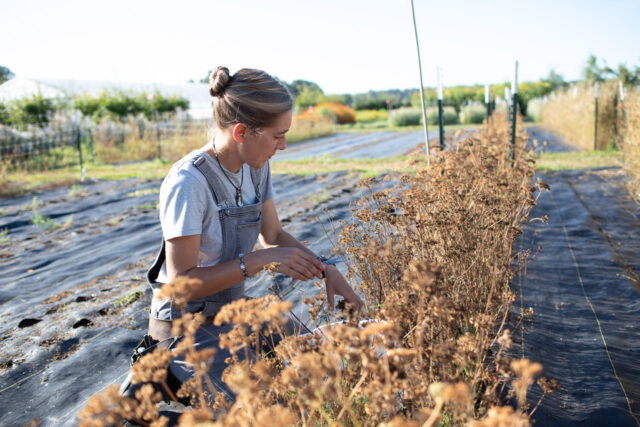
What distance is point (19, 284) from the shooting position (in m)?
4.38

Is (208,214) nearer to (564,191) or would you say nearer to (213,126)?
(213,126)

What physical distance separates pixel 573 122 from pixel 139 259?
613 inches

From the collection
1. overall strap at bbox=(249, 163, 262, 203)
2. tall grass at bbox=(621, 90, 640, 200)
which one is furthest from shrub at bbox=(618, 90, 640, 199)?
overall strap at bbox=(249, 163, 262, 203)

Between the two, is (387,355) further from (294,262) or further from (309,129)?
(309,129)

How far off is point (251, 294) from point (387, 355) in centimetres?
289

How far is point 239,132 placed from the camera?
206 cm

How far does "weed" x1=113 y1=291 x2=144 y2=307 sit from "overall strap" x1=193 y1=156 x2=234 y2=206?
1872mm

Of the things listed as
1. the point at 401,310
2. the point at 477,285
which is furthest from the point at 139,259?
the point at 401,310

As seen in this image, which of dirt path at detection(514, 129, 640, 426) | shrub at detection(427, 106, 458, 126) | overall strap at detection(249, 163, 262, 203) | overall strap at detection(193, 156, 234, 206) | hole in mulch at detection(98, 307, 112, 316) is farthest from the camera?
shrub at detection(427, 106, 458, 126)

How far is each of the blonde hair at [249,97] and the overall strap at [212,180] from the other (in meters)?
0.20

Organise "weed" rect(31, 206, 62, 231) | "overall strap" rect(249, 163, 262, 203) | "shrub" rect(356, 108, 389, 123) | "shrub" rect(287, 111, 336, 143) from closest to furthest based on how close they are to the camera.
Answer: "overall strap" rect(249, 163, 262, 203)
"weed" rect(31, 206, 62, 231)
"shrub" rect(287, 111, 336, 143)
"shrub" rect(356, 108, 389, 123)

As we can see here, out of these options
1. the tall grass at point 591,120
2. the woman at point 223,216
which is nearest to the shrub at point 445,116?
the tall grass at point 591,120

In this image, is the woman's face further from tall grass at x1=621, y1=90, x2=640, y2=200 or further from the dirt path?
tall grass at x1=621, y1=90, x2=640, y2=200

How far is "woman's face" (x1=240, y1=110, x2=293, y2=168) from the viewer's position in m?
2.07
